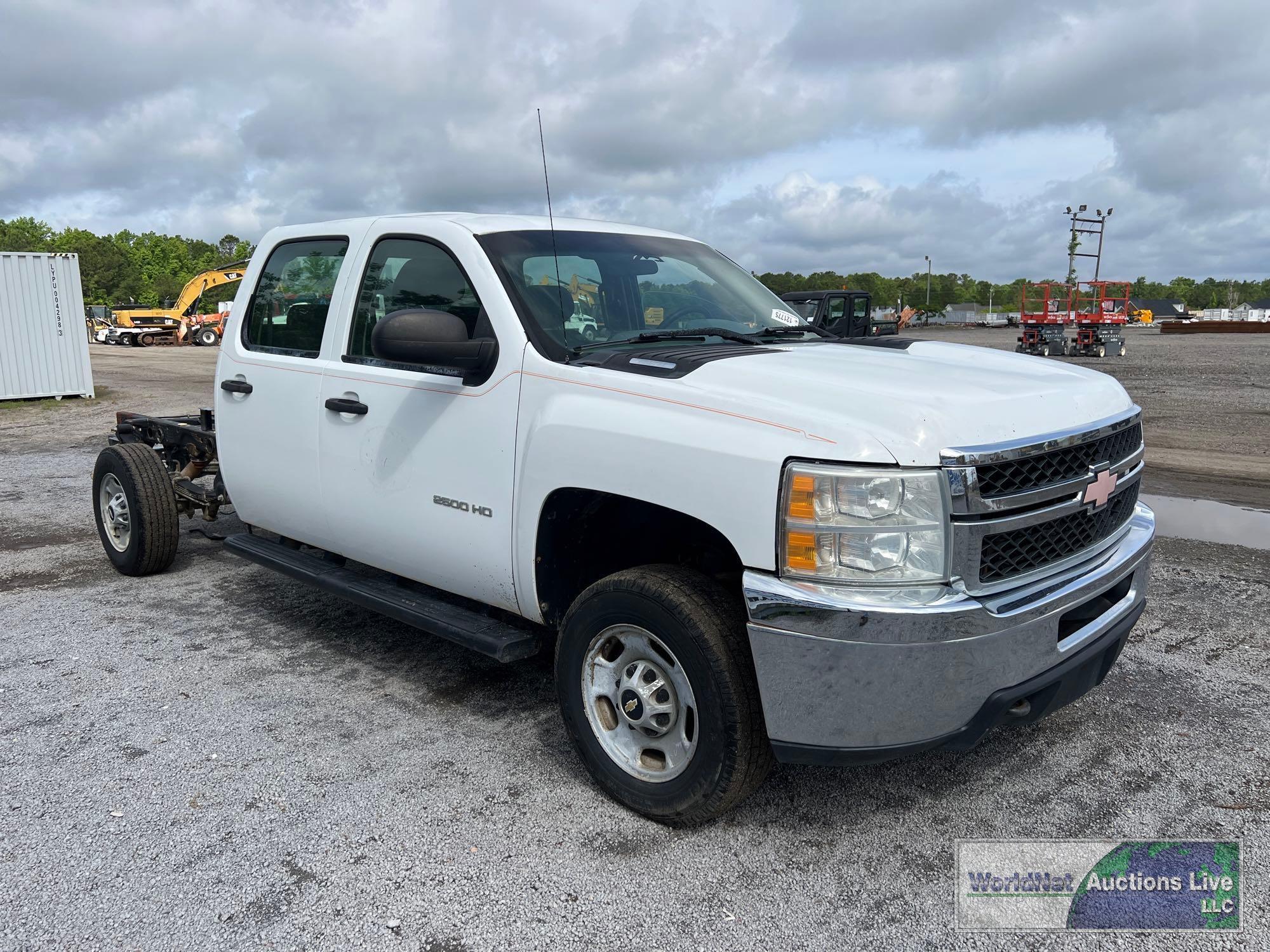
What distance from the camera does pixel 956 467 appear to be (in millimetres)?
2604

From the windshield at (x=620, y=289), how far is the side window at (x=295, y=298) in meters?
1.04

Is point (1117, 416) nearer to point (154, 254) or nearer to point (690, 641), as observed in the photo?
point (690, 641)

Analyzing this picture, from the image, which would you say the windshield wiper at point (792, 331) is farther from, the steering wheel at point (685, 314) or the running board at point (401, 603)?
the running board at point (401, 603)

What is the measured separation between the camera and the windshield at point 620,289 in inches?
143

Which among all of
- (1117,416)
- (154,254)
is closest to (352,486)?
(1117,416)

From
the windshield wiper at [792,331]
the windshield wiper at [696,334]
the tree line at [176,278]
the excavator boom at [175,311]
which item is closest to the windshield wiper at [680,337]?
the windshield wiper at [696,334]

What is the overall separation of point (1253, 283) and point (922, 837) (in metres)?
195

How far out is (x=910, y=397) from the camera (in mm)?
2785

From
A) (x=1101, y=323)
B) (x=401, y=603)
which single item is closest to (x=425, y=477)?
(x=401, y=603)

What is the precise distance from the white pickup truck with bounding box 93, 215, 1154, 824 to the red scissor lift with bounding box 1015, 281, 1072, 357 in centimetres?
2988

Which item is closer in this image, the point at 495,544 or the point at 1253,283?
the point at 495,544

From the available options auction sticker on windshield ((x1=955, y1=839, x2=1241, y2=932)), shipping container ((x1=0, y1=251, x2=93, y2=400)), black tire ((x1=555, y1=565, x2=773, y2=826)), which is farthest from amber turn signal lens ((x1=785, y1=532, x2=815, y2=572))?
shipping container ((x1=0, y1=251, x2=93, y2=400))

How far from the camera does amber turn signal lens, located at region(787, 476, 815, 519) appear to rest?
2.63 meters

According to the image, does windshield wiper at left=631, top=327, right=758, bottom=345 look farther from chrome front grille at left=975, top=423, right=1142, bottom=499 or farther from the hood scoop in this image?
chrome front grille at left=975, top=423, right=1142, bottom=499
